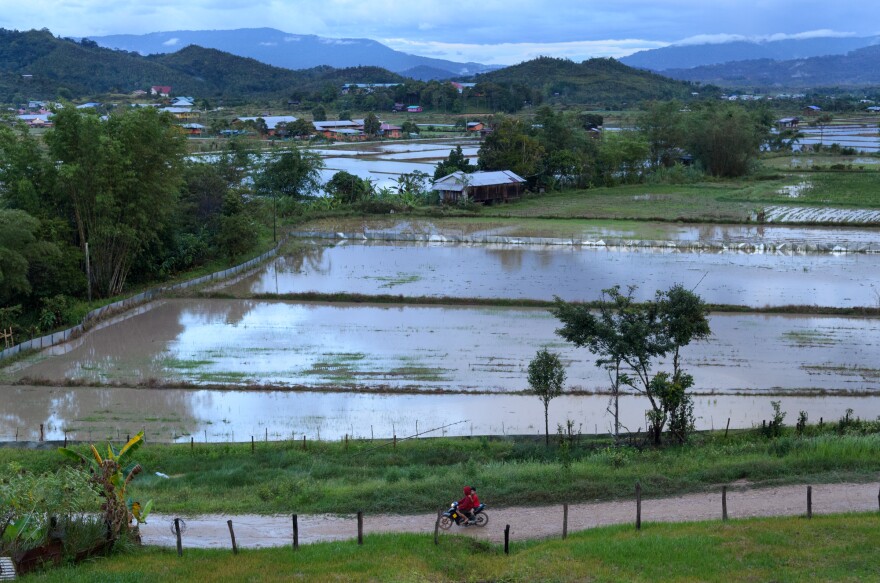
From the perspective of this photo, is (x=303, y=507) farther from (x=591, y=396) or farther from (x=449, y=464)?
(x=591, y=396)

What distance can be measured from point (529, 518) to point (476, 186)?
110 feet

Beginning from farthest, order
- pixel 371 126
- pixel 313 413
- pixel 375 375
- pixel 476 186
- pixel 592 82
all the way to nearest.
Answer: pixel 592 82 < pixel 371 126 < pixel 476 186 < pixel 375 375 < pixel 313 413

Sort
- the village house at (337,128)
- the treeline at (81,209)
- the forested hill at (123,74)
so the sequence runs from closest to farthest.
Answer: the treeline at (81,209)
the village house at (337,128)
the forested hill at (123,74)

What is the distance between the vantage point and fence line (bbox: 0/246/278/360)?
68.7 feet

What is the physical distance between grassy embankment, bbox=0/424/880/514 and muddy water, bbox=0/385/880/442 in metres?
1.28

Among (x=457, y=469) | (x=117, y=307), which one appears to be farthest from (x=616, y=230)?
(x=457, y=469)

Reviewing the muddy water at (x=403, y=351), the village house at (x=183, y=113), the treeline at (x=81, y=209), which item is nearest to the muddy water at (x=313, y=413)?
the muddy water at (x=403, y=351)

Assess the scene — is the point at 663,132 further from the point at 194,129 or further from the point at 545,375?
the point at 545,375

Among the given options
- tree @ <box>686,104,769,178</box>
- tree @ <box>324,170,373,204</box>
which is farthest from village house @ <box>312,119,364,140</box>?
tree @ <box>686,104,769,178</box>

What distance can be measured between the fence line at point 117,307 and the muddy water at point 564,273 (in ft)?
2.45

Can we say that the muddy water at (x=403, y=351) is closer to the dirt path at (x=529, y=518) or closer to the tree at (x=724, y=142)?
the dirt path at (x=529, y=518)

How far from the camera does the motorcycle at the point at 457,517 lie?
1020 cm

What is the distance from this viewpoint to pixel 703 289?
2594 cm

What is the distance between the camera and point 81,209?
25.6m
